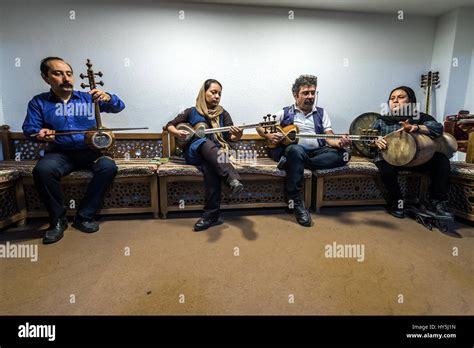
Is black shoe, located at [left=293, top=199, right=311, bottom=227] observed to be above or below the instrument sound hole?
below

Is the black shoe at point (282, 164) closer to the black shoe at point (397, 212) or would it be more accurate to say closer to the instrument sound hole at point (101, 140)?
the black shoe at point (397, 212)

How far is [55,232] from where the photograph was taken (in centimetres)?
194

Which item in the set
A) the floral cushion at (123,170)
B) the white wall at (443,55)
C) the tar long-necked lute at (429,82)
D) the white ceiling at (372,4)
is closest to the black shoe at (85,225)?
the floral cushion at (123,170)

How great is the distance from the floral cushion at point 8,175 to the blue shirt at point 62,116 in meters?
0.32

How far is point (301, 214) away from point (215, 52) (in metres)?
2.12

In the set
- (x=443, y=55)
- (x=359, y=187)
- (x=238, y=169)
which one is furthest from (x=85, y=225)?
(x=443, y=55)

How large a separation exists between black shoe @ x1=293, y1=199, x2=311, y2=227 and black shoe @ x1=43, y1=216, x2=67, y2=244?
6.43 feet

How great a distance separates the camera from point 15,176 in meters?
2.09

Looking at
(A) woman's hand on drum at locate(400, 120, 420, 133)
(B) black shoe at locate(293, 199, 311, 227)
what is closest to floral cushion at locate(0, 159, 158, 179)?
(B) black shoe at locate(293, 199, 311, 227)

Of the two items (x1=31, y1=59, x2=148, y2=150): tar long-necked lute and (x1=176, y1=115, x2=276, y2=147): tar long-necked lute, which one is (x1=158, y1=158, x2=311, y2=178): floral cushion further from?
(x1=31, y1=59, x2=148, y2=150): tar long-necked lute

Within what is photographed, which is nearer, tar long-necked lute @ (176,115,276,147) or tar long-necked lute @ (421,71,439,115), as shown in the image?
tar long-necked lute @ (176,115,276,147)

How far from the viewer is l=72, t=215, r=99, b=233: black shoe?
2.06 m

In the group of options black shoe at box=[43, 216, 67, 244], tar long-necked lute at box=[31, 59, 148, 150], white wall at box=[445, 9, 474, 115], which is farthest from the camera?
white wall at box=[445, 9, 474, 115]
